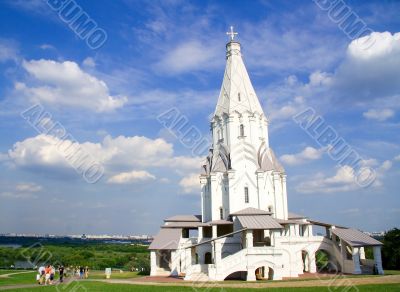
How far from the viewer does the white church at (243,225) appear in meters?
27.9

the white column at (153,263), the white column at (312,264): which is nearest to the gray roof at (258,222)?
the white column at (312,264)

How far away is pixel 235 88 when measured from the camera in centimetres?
3844

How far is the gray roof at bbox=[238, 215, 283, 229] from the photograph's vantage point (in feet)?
93.0

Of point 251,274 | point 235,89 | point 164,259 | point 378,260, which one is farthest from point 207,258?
point 235,89

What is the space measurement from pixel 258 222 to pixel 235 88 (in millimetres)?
15095

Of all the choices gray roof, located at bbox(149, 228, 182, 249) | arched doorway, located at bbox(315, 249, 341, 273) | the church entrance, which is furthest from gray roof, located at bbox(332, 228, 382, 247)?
the church entrance

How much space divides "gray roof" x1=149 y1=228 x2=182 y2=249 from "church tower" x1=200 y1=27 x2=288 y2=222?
349cm

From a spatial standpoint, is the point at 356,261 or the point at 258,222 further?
the point at 258,222

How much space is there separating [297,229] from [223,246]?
7.25 meters

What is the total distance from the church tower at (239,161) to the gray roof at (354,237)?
19.0ft

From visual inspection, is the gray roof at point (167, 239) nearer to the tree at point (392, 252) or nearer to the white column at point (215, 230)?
the white column at point (215, 230)

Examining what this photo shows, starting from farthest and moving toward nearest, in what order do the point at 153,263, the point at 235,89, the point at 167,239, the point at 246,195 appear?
the point at 235,89 → the point at 246,195 → the point at 167,239 → the point at 153,263

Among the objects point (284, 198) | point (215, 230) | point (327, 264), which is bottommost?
point (327, 264)

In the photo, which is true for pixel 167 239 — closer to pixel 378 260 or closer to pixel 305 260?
pixel 305 260
